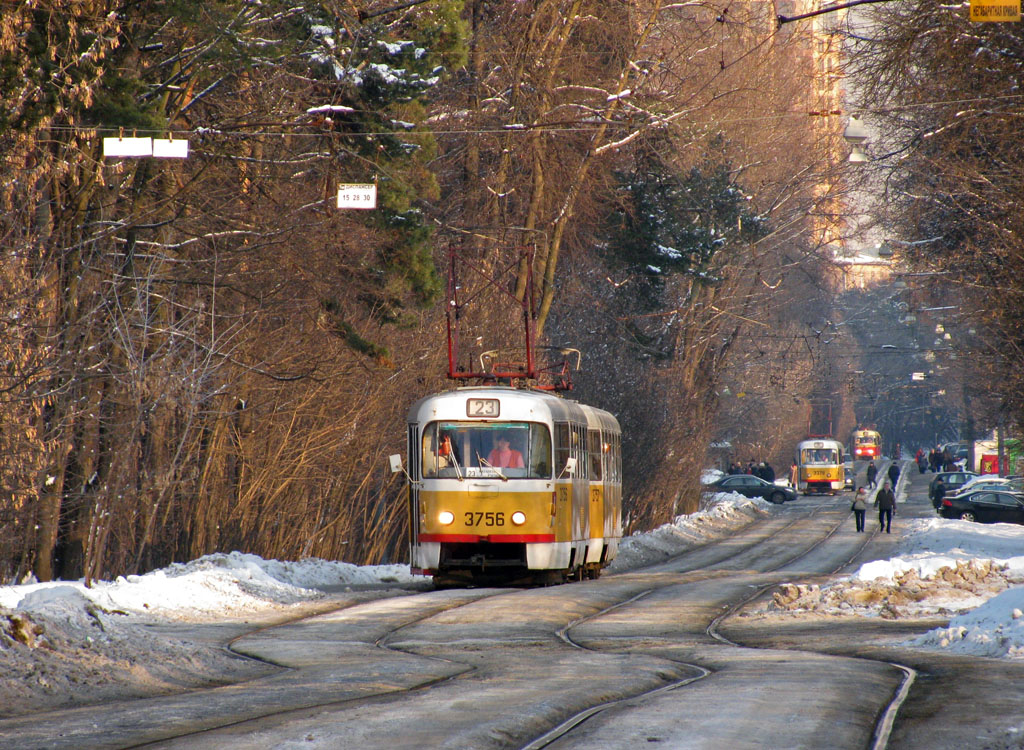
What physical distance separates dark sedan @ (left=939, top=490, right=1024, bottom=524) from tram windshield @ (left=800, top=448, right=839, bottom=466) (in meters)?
24.6

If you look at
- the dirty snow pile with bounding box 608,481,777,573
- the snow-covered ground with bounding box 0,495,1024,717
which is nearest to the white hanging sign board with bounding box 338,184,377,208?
the snow-covered ground with bounding box 0,495,1024,717

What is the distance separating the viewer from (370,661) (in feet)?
41.8

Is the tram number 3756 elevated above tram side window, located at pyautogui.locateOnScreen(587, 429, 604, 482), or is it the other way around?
tram side window, located at pyautogui.locateOnScreen(587, 429, 604, 482)

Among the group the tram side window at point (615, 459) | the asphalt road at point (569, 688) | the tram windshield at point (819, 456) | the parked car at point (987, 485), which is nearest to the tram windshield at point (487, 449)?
the asphalt road at point (569, 688)

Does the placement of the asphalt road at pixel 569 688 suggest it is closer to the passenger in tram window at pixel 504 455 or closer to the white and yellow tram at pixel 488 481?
the white and yellow tram at pixel 488 481

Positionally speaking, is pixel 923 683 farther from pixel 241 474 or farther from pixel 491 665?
pixel 241 474

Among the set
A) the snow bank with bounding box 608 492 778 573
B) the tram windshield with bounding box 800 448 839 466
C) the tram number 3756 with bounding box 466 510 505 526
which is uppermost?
the tram windshield with bounding box 800 448 839 466

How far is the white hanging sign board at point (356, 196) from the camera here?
760 inches

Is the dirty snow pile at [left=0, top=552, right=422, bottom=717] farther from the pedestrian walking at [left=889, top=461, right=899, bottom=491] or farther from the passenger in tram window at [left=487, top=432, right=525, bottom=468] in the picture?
the pedestrian walking at [left=889, top=461, right=899, bottom=491]

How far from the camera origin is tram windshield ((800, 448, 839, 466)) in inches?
2982

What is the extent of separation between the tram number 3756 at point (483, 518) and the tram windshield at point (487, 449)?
24.0 inches

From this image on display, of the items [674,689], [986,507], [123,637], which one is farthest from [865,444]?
[674,689]

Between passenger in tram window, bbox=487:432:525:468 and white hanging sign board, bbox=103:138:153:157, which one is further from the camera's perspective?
passenger in tram window, bbox=487:432:525:468

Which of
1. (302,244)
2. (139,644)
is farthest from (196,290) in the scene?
(139,644)
